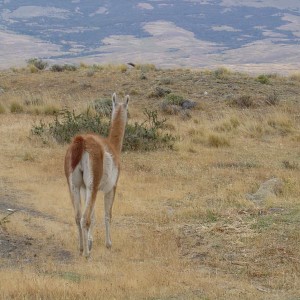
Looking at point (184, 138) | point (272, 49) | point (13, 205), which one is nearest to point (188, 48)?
point (272, 49)

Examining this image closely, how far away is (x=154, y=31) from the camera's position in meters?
152

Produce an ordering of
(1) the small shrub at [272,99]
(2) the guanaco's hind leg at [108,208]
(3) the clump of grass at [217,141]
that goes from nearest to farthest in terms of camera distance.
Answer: (2) the guanaco's hind leg at [108,208], (3) the clump of grass at [217,141], (1) the small shrub at [272,99]

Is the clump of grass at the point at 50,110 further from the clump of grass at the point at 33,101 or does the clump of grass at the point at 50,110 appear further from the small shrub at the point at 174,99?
the small shrub at the point at 174,99

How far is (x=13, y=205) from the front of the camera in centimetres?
1164

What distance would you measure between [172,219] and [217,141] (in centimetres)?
815

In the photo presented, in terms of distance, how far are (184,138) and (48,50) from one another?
344ft

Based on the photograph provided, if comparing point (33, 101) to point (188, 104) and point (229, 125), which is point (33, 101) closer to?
point (188, 104)

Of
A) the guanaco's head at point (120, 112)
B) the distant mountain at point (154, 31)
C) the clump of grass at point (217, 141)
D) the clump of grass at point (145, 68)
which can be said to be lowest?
the distant mountain at point (154, 31)

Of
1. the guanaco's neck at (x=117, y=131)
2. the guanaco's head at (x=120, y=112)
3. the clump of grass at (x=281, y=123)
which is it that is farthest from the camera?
the clump of grass at (x=281, y=123)

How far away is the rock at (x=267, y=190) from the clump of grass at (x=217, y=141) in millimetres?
5285

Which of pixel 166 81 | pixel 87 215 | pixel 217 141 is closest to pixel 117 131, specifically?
pixel 87 215

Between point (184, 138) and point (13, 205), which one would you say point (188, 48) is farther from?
point (13, 205)

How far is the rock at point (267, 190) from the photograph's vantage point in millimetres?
12398

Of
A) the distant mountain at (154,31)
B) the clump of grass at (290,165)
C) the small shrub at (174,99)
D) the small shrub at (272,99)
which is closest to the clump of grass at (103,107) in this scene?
the small shrub at (174,99)
